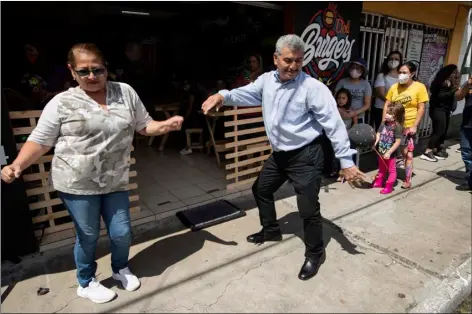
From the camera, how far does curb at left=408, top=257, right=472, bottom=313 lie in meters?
2.53

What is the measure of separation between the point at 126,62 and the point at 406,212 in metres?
6.93

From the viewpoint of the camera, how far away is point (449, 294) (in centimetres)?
269

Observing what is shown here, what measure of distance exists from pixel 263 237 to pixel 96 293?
1.58 m

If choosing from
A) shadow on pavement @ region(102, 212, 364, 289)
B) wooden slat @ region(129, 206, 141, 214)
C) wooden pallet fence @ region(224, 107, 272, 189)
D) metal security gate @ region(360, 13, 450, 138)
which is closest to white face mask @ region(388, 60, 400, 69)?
metal security gate @ region(360, 13, 450, 138)

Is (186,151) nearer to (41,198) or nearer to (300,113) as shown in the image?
(41,198)

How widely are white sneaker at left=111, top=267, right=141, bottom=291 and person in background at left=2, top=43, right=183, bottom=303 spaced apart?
0.02m

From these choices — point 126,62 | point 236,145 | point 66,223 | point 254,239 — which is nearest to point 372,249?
point 254,239

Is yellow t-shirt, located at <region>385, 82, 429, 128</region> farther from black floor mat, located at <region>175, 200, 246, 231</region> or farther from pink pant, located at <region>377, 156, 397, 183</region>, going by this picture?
black floor mat, located at <region>175, 200, 246, 231</region>

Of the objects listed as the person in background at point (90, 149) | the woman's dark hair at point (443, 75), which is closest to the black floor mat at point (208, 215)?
the person in background at point (90, 149)

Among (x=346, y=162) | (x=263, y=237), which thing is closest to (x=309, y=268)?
(x=263, y=237)

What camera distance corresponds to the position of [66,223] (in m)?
3.30

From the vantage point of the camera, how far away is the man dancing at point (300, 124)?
261 cm

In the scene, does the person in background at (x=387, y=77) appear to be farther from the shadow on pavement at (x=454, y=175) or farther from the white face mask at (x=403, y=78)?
the shadow on pavement at (x=454, y=175)

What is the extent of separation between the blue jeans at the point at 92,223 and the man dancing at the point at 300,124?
101cm
